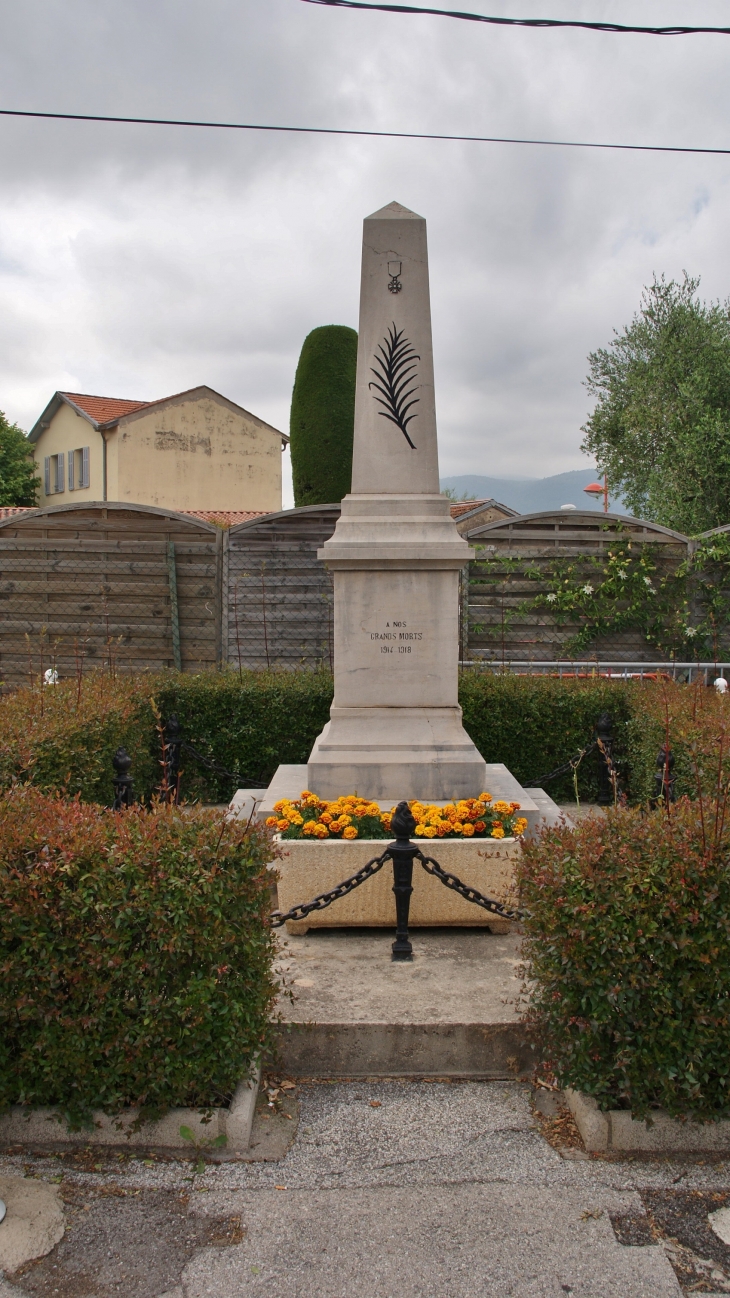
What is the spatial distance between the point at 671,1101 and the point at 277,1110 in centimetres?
149

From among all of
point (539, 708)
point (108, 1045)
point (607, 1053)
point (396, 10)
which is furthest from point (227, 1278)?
point (396, 10)

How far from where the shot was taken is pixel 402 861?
4.79 metres

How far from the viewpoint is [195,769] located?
29.9 feet

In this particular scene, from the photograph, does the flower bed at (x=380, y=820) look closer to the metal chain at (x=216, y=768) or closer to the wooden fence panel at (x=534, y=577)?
the metal chain at (x=216, y=768)

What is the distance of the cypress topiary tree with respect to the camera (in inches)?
910

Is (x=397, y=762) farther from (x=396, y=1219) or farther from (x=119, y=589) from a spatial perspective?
(x=119, y=589)

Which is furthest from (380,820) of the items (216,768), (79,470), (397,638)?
(79,470)

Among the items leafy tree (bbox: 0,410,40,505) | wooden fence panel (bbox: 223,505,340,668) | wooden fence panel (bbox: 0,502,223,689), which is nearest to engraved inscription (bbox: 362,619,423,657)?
wooden fence panel (bbox: 223,505,340,668)

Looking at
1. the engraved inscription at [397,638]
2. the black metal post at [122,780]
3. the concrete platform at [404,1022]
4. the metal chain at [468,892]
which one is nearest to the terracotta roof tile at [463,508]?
the engraved inscription at [397,638]

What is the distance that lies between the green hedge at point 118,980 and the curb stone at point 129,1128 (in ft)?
0.17

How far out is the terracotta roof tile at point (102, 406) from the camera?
34.2 m

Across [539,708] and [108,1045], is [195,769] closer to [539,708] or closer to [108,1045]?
[539,708]

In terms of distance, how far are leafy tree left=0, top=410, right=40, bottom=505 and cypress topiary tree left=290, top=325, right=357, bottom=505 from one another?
63.6ft

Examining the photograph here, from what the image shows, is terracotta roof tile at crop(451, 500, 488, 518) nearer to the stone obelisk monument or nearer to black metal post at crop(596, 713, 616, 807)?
black metal post at crop(596, 713, 616, 807)
